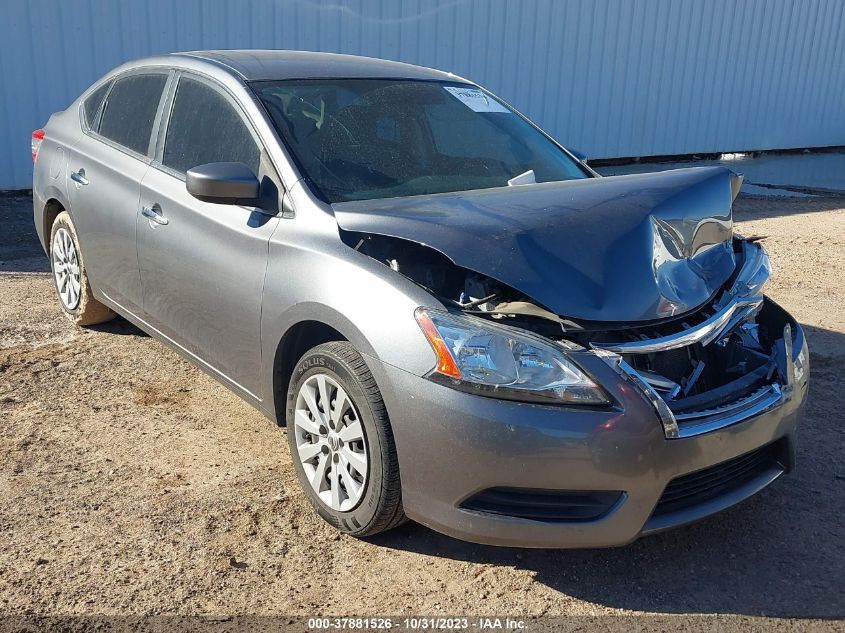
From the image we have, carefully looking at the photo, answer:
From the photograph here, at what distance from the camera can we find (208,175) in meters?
3.24

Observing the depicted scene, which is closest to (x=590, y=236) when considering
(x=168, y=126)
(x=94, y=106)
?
(x=168, y=126)

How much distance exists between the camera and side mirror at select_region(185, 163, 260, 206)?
323 centimetres

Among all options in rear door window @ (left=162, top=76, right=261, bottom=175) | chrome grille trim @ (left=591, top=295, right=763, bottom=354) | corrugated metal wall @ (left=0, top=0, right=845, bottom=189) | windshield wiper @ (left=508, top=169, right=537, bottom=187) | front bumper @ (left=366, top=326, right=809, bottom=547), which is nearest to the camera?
front bumper @ (left=366, top=326, right=809, bottom=547)

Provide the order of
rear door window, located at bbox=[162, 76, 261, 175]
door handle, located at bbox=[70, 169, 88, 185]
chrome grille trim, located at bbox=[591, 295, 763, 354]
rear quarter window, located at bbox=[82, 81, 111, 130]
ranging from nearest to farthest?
1. chrome grille trim, located at bbox=[591, 295, 763, 354]
2. rear door window, located at bbox=[162, 76, 261, 175]
3. door handle, located at bbox=[70, 169, 88, 185]
4. rear quarter window, located at bbox=[82, 81, 111, 130]

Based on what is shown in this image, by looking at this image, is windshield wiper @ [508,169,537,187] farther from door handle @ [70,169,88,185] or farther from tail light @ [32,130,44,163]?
tail light @ [32,130,44,163]

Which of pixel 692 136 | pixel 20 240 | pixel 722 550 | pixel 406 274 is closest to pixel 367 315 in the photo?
pixel 406 274

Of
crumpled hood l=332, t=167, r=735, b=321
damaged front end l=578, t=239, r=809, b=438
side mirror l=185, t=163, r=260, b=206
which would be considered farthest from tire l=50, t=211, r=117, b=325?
damaged front end l=578, t=239, r=809, b=438

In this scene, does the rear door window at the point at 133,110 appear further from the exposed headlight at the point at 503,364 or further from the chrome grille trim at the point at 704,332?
the chrome grille trim at the point at 704,332

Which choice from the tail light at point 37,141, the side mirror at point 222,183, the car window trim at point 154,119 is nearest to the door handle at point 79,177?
the car window trim at point 154,119

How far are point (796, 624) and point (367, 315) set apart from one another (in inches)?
67.0

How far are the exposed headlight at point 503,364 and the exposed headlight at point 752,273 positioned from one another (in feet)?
3.09

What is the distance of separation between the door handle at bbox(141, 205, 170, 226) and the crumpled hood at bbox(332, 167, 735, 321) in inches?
44.9

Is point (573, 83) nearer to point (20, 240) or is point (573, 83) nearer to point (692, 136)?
point (692, 136)

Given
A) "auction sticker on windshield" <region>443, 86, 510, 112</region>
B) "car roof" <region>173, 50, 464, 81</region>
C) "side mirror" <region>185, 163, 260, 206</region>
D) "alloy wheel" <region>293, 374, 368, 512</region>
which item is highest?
"car roof" <region>173, 50, 464, 81</region>
